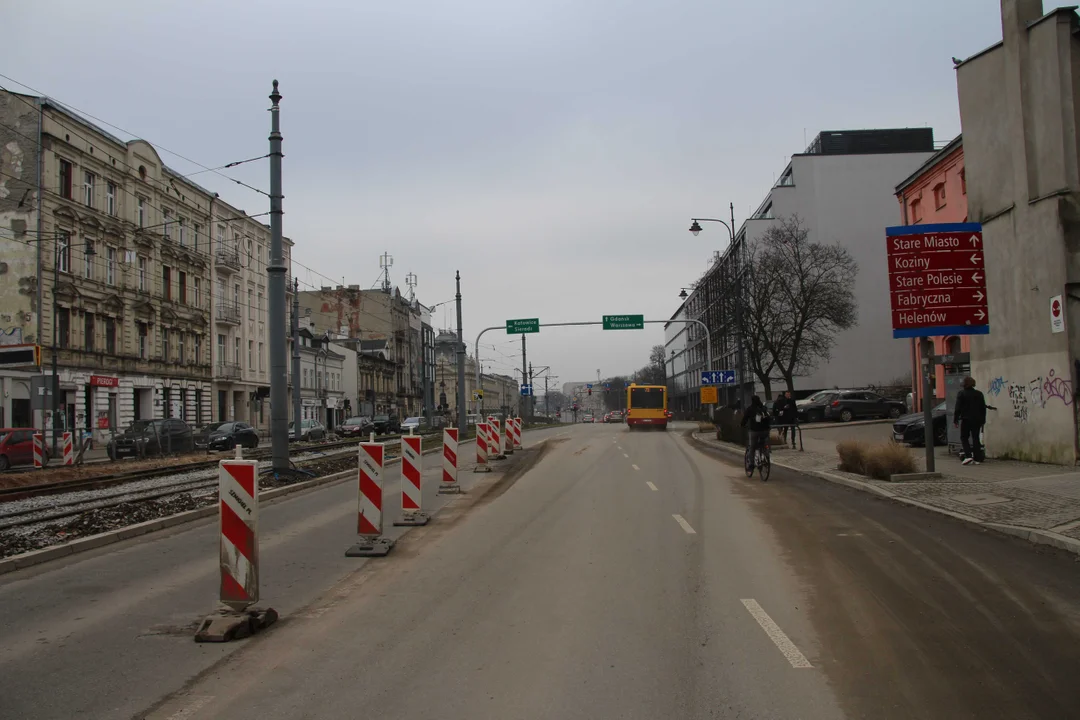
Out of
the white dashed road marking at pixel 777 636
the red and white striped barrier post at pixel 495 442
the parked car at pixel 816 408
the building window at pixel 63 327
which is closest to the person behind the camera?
the white dashed road marking at pixel 777 636

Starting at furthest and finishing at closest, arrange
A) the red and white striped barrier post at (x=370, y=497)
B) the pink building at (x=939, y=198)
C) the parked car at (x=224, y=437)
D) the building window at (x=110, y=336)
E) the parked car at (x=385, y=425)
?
the parked car at (x=385, y=425), the building window at (x=110, y=336), the parked car at (x=224, y=437), the pink building at (x=939, y=198), the red and white striped barrier post at (x=370, y=497)

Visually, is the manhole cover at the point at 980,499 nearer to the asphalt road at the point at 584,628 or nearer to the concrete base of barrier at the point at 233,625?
the asphalt road at the point at 584,628

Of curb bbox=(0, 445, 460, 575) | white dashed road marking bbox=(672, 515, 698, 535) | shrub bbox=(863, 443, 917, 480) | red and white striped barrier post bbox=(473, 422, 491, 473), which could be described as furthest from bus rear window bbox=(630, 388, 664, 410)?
white dashed road marking bbox=(672, 515, 698, 535)

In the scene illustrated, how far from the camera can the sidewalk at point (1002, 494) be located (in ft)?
30.8

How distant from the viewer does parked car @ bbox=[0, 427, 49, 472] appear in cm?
2659

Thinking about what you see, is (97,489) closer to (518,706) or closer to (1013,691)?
(518,706)

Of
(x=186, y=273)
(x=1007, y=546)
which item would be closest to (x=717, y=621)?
(x=1007, y=546)

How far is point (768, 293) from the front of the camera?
1677 inches

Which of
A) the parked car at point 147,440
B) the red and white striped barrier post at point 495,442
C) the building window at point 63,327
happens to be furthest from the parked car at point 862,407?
the building window at point 63,327

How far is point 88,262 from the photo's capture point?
41281mm

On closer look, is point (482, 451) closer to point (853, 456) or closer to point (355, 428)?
point (853, 456)

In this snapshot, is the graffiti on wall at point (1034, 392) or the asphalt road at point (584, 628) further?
the graffiti on wall at point (1034, 392)

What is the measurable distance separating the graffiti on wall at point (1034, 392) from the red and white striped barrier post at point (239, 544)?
49.6ft

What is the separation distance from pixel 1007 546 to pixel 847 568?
7.15 ft
